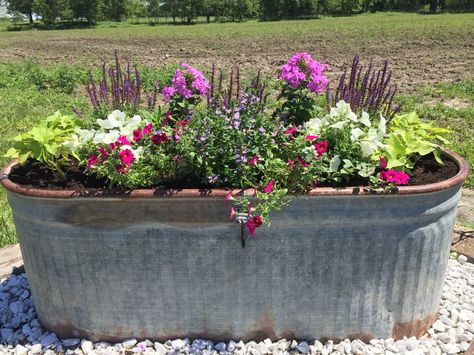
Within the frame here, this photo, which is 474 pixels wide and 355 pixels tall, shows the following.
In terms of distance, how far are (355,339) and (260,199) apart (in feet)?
3.26

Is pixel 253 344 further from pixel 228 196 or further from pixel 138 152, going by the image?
pixel 138 152

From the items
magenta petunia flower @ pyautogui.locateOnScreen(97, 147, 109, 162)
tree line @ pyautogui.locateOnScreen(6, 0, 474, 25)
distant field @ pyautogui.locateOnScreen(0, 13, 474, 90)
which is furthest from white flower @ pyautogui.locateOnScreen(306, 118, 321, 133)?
tree line @ pyautogui.locateOnScreen(6, 0, 474, 25)

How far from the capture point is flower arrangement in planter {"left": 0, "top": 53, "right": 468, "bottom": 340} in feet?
7.36

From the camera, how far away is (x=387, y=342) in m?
2.52

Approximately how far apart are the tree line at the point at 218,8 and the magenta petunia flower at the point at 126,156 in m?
57.2

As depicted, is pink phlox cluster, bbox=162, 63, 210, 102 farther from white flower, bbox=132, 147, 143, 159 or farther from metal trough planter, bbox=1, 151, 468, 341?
metal trough planter, bbox=1, 151, 468, 341

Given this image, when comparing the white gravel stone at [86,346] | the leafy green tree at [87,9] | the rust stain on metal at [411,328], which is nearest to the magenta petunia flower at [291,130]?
the rust stain on metal at [411,328]

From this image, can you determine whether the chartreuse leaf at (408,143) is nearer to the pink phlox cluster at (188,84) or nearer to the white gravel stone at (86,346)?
the pink phlox cluster at (188,84)

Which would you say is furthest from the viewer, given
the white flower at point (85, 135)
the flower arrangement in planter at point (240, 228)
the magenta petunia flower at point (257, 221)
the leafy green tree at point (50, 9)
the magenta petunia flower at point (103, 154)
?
the leafy green tree at point (50, 9)

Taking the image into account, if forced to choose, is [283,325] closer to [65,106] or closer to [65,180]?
[65,180]

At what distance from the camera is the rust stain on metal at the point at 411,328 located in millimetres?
2529

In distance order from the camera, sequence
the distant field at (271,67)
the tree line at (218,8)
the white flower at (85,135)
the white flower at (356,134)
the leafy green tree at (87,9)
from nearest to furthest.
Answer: the white flower at (356,134)
the white flower at (85,135)
the distant field at (271,67)
the tree line at (218,8)
the leafy green tree at (87,9)

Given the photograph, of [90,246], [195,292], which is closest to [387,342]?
[195,292]

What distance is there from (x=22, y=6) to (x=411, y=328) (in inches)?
2935
